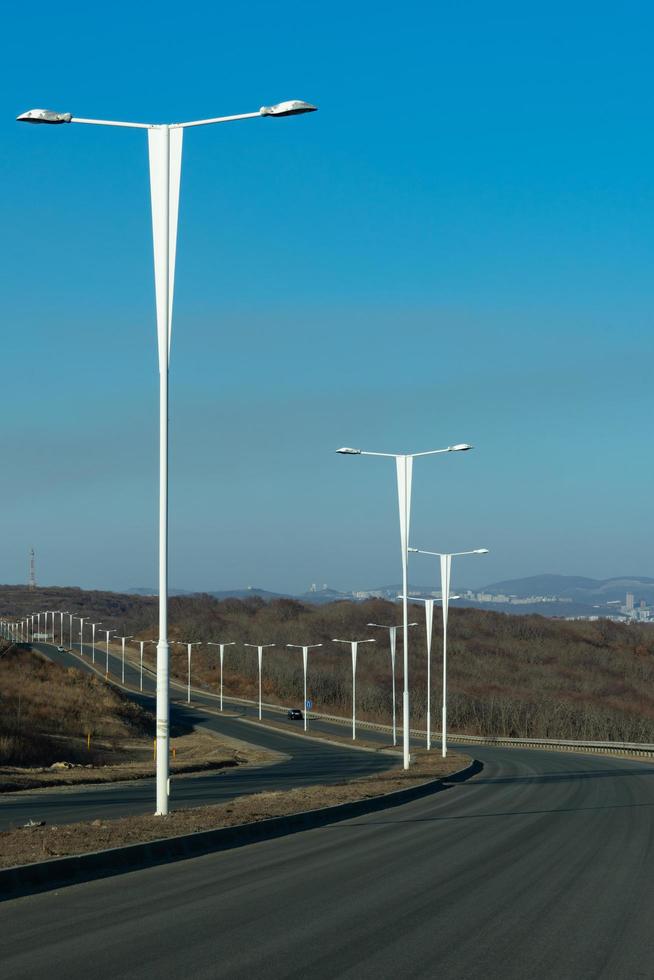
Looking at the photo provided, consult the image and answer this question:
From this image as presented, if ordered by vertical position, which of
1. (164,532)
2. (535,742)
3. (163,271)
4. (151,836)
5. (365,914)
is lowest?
(535,742)

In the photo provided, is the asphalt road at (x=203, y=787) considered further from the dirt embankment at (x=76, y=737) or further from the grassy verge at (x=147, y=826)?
the grassy verge at (x=147, y=826)

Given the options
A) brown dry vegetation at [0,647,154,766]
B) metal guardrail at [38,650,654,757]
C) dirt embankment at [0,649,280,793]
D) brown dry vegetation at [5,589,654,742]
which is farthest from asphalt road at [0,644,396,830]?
brown dry vegetation at [5,589,654,742]

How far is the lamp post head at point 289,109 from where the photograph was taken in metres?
15.9

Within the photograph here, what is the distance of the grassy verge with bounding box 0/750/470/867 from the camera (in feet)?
48.5

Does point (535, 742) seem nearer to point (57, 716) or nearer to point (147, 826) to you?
point (57, 716)

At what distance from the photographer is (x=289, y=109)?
1611cm

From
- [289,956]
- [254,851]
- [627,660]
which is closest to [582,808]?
[254,851]

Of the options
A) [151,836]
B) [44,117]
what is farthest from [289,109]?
[151,836]

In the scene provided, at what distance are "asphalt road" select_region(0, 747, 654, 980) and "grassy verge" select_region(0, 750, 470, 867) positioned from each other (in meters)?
1.02

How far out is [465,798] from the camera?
3080cm

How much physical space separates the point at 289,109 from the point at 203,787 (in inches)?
1050

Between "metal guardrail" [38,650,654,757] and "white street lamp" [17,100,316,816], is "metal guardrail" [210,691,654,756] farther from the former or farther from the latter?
"white street lamp" [17,100,316,816]

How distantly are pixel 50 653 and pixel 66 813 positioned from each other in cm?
12644

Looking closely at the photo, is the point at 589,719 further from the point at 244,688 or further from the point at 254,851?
the point at 254,851
